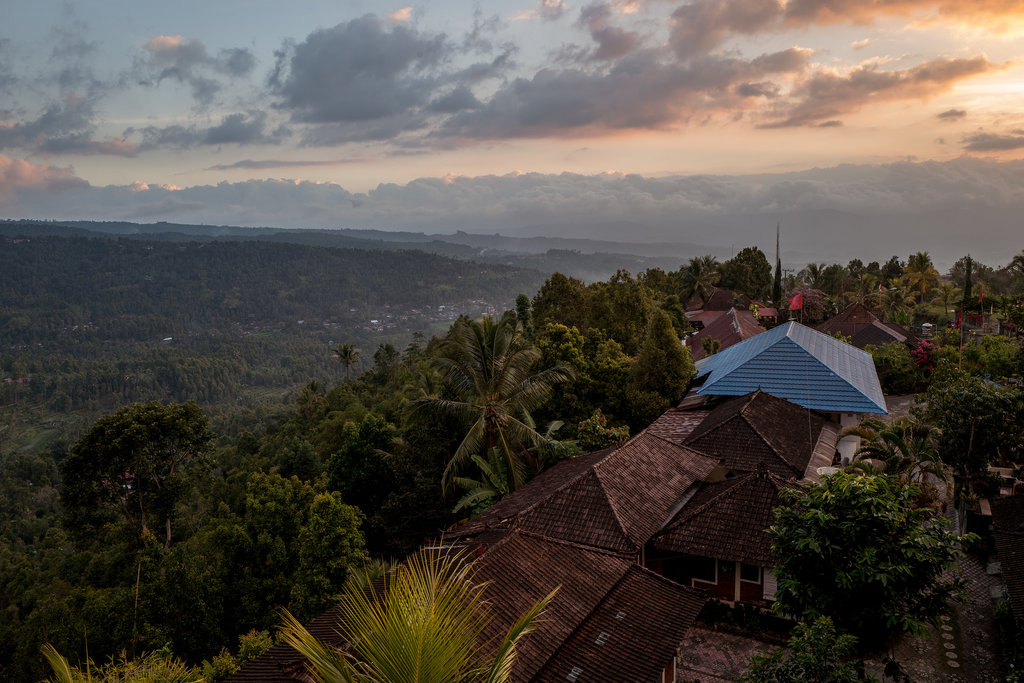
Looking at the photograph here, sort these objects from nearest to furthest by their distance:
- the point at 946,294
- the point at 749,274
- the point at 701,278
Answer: the point at 946,294 < the point at 701,278 < the point at 749,274

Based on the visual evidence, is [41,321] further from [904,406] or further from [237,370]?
[904,406]

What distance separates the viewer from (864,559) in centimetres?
895

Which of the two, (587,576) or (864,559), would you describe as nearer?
(864,559)

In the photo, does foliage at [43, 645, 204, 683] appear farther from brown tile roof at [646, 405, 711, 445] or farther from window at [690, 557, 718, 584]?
brown tile roof at [646, 405, 711, 445]

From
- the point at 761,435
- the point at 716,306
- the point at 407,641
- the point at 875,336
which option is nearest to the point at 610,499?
the point at 761,435

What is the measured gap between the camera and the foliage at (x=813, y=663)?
25.9ft

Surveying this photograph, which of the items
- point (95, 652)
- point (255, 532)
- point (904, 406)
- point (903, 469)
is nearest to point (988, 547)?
point (903, 469)

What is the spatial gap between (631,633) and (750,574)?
4.48 metres

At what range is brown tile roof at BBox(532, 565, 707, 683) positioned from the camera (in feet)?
31.4

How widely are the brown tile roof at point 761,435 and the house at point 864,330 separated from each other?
66.2 feet

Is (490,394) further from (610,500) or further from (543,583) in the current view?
(543,583)

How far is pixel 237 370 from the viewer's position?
145 m

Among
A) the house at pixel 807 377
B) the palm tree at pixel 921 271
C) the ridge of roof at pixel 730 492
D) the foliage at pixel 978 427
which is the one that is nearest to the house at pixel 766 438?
the house at pixel 807 377

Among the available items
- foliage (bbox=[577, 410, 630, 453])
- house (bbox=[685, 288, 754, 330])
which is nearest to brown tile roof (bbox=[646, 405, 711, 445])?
foliage (bbox=[577, 410, 630, 453])
